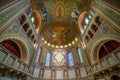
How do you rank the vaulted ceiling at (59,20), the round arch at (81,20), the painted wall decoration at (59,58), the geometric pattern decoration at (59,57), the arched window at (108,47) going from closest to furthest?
the arched window at (108,47)
the vaulted ceiling at (59,20)
the round arch at (81,20)
the painted wall decoration at (59,58)
the geometric pattern decoration at (59,57)

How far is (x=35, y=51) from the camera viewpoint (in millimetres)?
12273

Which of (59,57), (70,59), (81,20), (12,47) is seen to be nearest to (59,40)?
(59,57)

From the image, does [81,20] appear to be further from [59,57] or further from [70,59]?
[59,57]

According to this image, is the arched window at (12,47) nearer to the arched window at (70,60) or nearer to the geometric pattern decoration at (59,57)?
the geometric pattern decoration at (59,57)

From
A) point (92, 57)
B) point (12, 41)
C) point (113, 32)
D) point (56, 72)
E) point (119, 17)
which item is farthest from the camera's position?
point (56, 72)

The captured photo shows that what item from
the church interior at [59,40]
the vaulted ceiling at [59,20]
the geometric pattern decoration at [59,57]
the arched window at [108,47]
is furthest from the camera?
the geometric pattern decoration at [59,57]

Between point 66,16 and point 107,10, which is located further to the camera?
point 66,16

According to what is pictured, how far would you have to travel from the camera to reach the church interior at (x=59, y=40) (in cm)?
746

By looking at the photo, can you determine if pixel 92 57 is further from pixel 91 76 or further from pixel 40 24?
pixel 40 24

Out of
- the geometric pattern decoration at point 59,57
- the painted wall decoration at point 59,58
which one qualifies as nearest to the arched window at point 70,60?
the painted wall decoration at point 59,58

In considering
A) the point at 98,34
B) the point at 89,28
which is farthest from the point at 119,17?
the point at 89,28

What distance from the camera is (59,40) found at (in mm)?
17469

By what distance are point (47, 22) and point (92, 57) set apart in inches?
379

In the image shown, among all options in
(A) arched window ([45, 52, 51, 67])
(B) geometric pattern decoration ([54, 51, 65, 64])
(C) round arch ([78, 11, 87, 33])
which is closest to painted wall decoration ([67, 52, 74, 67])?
(B) geometric pattern decoration ([54, 51, 65, 64])
